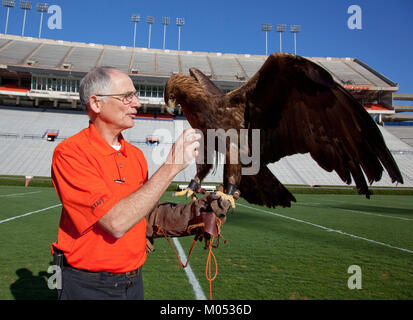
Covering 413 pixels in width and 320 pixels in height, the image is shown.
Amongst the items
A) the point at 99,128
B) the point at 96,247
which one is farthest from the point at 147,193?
the point at 99,128

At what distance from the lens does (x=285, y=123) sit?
2.99 meters

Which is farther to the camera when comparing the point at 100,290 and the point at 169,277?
the point at 169,277

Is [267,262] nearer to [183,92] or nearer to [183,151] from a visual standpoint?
[183,92]

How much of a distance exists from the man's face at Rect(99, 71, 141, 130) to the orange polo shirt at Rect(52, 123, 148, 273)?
0.37 feet

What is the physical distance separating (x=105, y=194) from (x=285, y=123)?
2146 mm

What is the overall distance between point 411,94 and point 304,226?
47444 millimetres

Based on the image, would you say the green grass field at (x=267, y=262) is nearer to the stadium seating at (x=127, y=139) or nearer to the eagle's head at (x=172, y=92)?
the eagle's head at (x=172, y=92)

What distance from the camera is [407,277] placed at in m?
3.76

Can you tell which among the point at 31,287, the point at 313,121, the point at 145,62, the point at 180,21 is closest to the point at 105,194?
the point at 313,121

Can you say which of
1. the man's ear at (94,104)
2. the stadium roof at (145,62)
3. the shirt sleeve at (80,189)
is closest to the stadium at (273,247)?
the shirt sleeve at (80,189)

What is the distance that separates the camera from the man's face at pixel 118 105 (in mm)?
1615

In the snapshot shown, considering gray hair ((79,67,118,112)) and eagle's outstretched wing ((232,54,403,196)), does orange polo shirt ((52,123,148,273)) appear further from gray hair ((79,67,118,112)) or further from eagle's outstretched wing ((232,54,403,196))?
eagle's outstretched wing ((232,54,403,196))

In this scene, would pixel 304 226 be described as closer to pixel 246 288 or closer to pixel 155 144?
pixel 246 288
